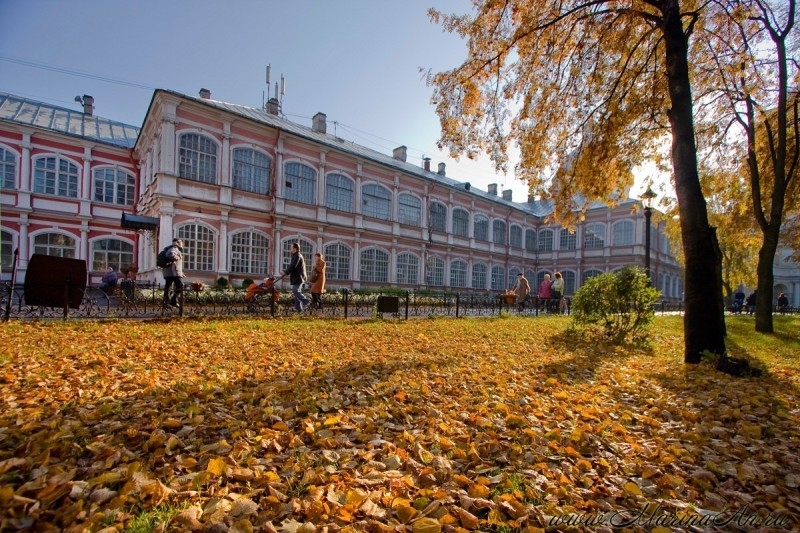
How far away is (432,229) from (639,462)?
2671 centimetres

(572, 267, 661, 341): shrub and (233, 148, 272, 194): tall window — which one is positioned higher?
(233, 148, 272, 194): tall window

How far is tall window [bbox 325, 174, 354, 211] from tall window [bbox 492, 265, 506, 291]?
51.2ft

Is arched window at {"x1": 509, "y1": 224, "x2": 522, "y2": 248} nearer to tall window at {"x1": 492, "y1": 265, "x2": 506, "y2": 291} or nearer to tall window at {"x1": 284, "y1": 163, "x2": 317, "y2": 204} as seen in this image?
tall window at {"x1": 492, "y1": 265, "x2": 506, "y2": 291}

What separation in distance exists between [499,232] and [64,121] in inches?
1265

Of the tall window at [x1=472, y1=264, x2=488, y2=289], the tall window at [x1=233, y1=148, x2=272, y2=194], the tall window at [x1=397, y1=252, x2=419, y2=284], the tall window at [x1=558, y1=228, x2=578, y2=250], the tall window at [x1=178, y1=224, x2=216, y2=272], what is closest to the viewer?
the tall window at [x1=178, y1=224, x2=216, y2=272]

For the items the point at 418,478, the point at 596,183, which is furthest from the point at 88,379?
the point at 596,183

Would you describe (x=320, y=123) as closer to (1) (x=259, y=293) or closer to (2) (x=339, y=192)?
(2) (x=339, y=192)

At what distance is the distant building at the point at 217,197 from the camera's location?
58.9 feet

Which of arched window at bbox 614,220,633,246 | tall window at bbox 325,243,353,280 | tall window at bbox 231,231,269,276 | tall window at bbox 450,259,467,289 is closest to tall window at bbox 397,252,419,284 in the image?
tall window at bbox 450,259,467,289

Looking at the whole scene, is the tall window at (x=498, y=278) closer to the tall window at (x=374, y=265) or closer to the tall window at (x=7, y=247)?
the tall window at (x=374, y=265)

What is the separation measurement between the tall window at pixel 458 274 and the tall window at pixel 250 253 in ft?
49.1

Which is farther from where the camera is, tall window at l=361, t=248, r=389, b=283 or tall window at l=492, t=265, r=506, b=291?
tall window at l=492, t=265, r=506, b=291

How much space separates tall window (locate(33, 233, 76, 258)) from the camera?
2036 cm

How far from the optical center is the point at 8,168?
19.8 metres
